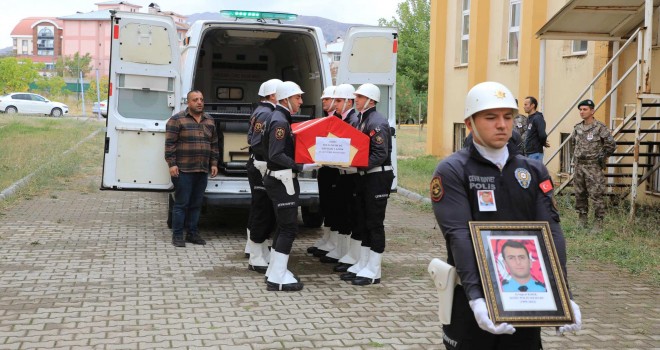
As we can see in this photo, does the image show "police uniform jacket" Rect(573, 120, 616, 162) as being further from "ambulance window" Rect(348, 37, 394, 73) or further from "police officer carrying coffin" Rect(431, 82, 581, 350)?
"police officer carrying coffin" Rect(431, 82, 581, 350)

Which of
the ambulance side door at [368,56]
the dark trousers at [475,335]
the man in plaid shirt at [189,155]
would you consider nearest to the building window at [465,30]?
the ambulance side door at [368,56]

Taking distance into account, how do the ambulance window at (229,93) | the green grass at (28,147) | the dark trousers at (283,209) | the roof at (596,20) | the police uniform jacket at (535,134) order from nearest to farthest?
the dark trousers at (283,209), the roof at (596,20), the police uniform jacket at (535,134), the ambulance window at (229,93), the green grass at (28,147)

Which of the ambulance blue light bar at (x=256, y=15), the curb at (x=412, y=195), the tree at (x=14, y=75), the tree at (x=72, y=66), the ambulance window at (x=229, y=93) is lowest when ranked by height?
the curb at (x=412, y=195)

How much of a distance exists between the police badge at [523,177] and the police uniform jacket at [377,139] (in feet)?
13.1

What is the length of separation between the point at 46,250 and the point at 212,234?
217cm

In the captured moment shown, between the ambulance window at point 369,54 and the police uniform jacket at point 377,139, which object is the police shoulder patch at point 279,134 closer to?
the police uniform jacket at point 377,139

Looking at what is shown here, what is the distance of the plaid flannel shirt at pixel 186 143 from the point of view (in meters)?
9.23

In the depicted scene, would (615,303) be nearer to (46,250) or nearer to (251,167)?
(251,167)

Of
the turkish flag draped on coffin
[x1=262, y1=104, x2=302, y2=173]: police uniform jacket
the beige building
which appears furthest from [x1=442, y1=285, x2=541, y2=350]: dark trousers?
the beige building

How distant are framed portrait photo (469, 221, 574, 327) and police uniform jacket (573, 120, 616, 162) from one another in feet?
24.5

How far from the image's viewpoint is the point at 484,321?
125 inches

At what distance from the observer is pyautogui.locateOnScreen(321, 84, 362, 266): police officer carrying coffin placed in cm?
821

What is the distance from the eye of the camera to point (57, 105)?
52.7m

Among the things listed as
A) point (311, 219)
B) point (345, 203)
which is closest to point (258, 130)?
point (345, 203)
